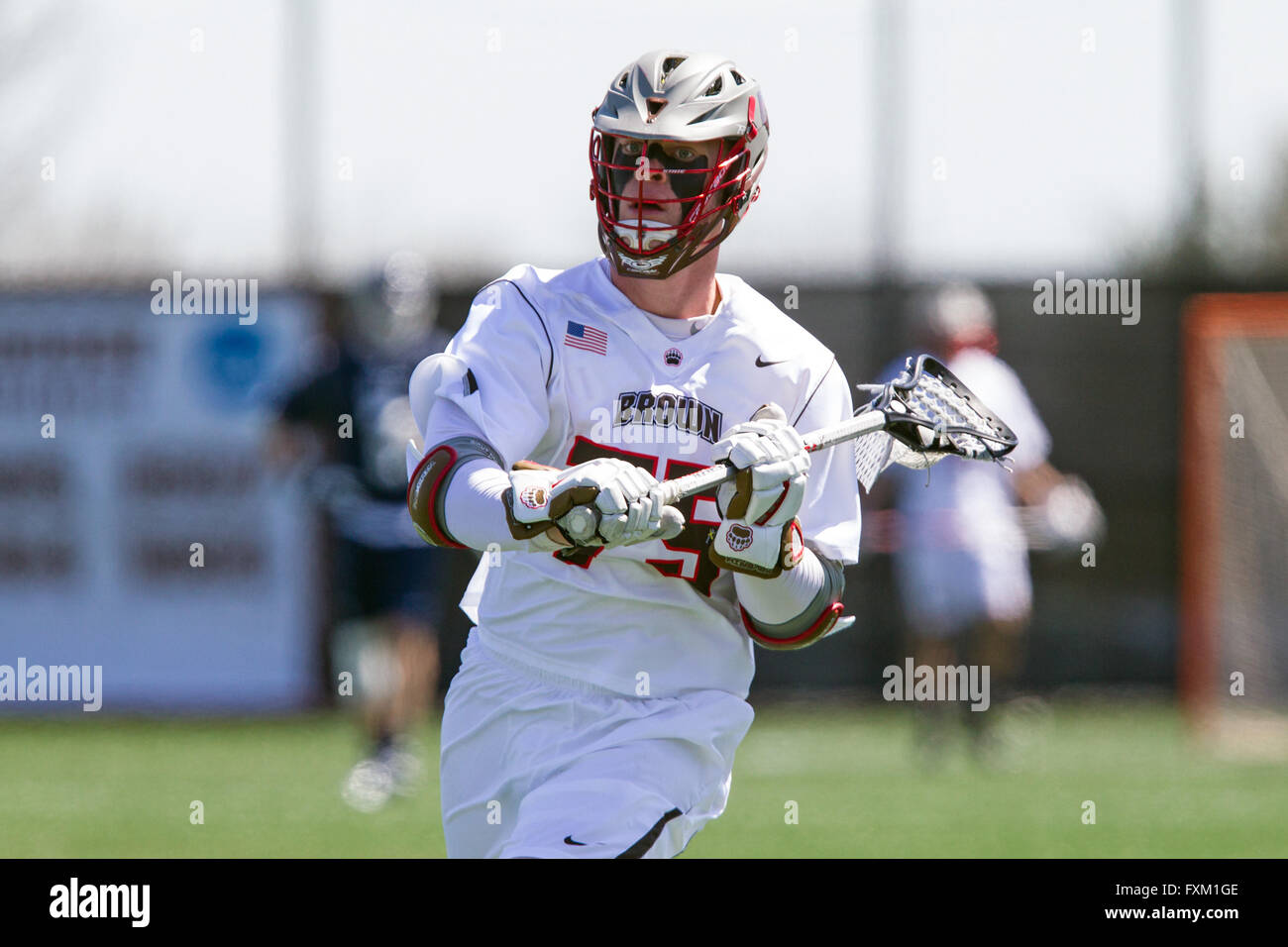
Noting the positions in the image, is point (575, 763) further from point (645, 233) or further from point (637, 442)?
point (645, 233)

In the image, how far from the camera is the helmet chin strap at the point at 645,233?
3768 mm

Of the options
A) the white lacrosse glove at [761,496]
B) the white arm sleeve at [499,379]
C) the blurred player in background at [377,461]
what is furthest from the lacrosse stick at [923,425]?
the blurred player in background at [377,461]

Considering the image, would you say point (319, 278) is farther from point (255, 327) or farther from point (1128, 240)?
point (1128, 240)

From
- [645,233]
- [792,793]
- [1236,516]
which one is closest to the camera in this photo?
[645,233]

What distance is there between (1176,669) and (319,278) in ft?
20.9

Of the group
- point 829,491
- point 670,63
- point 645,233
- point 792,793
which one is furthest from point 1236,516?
point 645,233

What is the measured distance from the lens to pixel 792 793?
877 cm

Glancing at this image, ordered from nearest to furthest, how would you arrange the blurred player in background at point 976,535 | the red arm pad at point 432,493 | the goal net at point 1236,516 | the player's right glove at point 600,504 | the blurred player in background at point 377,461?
the player's right glove at point 600,504 → the red arm pad at point 432,493 → the blurred player in background at point 377,461 → the blurred player in background at point 976,535 → the goal net at point 1236,516

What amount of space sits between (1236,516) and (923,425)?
8.55 metres

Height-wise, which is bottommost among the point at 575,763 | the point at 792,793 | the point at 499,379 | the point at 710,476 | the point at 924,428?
the point at 792,793

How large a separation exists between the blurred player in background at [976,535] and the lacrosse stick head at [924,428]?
605cm

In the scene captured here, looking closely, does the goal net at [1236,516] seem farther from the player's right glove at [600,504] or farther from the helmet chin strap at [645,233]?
the player's right glove at [600,504]

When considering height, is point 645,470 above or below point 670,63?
below

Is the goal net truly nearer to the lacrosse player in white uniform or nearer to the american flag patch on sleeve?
the lacrosse player in white uniform
